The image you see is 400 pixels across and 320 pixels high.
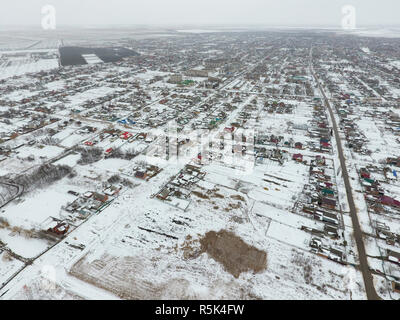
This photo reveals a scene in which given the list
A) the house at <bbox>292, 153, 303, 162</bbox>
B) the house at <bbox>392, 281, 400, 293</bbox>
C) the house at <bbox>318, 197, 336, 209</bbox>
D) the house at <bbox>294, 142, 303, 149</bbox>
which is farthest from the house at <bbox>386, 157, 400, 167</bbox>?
the house at <bbox>392, 281, 400, 293</bbox>

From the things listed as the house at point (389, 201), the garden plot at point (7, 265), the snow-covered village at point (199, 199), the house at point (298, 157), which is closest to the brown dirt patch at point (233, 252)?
the snow-covered village at point (199, 199)

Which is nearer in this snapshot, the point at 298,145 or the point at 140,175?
the point at 140,175

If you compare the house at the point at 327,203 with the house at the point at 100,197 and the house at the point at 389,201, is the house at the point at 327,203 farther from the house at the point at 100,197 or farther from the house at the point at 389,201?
the house at the point at 100,197

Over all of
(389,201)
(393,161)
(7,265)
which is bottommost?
(7,265)

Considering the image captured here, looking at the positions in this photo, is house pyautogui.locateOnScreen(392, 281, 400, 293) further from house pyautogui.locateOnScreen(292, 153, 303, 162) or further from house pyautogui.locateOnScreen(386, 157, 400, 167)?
house pyautogui.locateOnScreen(386, 157, 400, 167)

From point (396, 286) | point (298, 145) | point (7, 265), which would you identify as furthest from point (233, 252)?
point (298, 145)

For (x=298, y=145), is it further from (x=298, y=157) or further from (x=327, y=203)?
(x=327, y=203)

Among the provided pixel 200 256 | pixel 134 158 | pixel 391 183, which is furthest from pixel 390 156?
pixel 134 158
